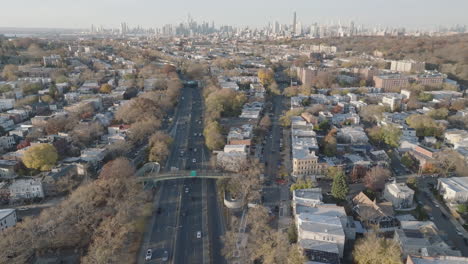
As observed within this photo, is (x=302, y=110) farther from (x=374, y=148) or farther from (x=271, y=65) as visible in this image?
(x=271, y=65)

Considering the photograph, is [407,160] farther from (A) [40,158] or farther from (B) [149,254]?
(A) [40,158]

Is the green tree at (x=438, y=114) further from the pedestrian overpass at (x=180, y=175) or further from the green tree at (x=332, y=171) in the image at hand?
the pedestrian overpass at (x=180, y=175)

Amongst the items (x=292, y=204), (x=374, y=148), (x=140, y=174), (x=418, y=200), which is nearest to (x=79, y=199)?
(x=140, y=174)

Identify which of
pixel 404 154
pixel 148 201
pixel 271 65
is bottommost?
pixel 148 201

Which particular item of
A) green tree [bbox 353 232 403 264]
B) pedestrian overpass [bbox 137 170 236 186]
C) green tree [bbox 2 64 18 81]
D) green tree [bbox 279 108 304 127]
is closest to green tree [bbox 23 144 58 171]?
pedestrian overpass [bbox 137 170 236 186]

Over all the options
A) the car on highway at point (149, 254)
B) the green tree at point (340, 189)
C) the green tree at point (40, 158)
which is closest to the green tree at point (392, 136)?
the green tree at point (340, 189)

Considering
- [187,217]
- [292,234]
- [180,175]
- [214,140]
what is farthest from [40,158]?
[292,234]
